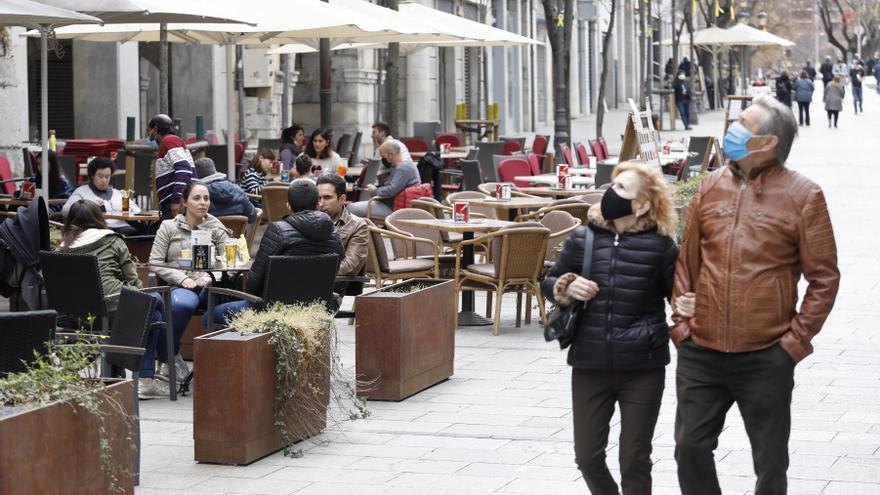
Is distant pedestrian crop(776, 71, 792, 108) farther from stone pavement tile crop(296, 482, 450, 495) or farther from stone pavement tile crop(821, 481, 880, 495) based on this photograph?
stone pavement tile crop(296, 482, 450, 495)

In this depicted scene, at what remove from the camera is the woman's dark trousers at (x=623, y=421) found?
555 cm

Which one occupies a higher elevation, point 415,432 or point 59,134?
point 59,134

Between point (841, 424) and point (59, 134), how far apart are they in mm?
18189

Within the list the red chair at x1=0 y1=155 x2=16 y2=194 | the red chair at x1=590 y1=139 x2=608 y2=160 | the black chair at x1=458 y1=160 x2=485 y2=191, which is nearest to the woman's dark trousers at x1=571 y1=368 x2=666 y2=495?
the red chair at x1=0 y1=155 x2=16 y2=194

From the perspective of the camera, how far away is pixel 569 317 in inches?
217

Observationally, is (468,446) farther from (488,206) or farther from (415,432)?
(488,206)

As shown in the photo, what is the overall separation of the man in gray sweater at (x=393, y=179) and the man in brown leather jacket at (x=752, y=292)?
9361 millimetres

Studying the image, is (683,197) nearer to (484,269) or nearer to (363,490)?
(484,269)

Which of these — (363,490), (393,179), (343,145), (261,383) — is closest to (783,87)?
(343,145)

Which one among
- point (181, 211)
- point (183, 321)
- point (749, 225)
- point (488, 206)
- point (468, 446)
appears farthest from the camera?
point (488, 206)

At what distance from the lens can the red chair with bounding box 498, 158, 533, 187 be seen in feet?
63.4

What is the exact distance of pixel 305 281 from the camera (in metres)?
8.74

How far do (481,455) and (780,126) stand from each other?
292cm

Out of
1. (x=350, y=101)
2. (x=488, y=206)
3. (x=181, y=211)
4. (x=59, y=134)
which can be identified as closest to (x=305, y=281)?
(x=181, y=211)
